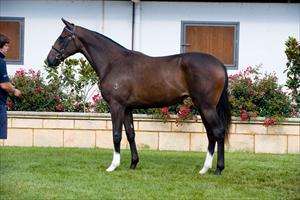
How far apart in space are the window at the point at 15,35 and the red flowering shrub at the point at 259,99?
4958 millimetres

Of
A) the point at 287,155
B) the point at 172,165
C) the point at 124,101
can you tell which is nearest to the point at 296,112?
the point at 287,155

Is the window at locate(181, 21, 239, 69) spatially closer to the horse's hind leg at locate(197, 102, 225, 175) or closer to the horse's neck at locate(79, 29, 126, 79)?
the horse's neck at locate(79, 29, 126, 79)

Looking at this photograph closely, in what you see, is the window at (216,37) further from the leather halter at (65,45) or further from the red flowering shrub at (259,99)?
the leather halter at (65,45)

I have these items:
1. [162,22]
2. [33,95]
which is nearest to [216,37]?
[162,22]

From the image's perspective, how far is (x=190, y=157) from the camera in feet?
41.5

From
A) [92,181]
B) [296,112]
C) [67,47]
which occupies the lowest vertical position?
[92,181]

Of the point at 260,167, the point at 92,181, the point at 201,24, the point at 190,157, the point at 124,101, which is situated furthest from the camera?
the point at 201,24

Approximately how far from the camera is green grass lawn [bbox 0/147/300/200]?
28.7 ft

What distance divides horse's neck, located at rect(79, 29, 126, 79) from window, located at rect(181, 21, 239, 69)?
174 inches

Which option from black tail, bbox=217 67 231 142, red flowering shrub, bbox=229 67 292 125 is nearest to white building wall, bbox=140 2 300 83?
red flowering shrub, bbox=229 67 292 125

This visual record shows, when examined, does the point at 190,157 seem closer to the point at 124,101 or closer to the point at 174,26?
the point at 124,101

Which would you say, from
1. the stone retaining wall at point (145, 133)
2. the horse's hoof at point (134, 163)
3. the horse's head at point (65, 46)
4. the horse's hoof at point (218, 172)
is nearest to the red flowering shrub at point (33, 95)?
the stone retaining wall at point (145, 133)

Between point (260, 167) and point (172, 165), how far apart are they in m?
1.47

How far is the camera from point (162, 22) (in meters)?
15.2
